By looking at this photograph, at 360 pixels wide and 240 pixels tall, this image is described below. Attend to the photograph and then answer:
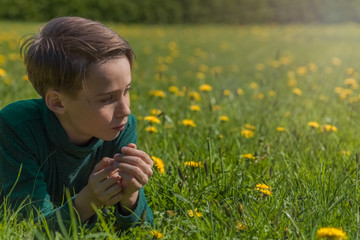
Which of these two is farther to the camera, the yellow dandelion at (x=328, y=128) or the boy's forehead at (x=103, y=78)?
the yellow dandelion at (x=328, y=128)

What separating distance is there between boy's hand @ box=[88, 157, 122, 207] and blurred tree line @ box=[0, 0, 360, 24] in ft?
40.3

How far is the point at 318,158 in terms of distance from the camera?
2.46 m

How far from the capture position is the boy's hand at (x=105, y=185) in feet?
5.40

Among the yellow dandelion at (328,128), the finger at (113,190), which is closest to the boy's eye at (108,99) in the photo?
the finger at (113,190)

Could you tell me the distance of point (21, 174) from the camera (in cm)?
175

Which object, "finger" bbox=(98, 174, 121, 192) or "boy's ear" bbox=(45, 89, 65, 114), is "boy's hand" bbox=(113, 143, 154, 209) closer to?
"finger" bbox=(98, 174, 121, 192)

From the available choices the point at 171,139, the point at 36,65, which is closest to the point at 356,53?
the point at 171,139

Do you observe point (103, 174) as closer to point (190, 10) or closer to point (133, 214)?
point (133, 214)

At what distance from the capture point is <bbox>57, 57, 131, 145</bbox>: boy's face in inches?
65.3

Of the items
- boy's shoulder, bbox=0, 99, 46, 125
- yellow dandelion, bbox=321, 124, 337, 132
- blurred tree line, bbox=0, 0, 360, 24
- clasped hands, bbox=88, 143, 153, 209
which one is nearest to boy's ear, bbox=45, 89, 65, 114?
boy's shoulder, bbox=0, 99, 46, 125

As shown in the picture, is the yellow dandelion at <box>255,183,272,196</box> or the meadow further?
the yellow dandelion at <box>255,183,272,196</box>

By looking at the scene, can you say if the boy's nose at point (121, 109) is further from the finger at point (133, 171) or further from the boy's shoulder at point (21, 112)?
the boy's shoulder at point (21, 112)

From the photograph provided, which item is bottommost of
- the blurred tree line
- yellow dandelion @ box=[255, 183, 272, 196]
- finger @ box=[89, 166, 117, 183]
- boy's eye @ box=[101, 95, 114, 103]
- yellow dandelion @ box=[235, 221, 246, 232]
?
the blurred tree line

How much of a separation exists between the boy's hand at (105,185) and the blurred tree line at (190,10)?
40.3 feet
